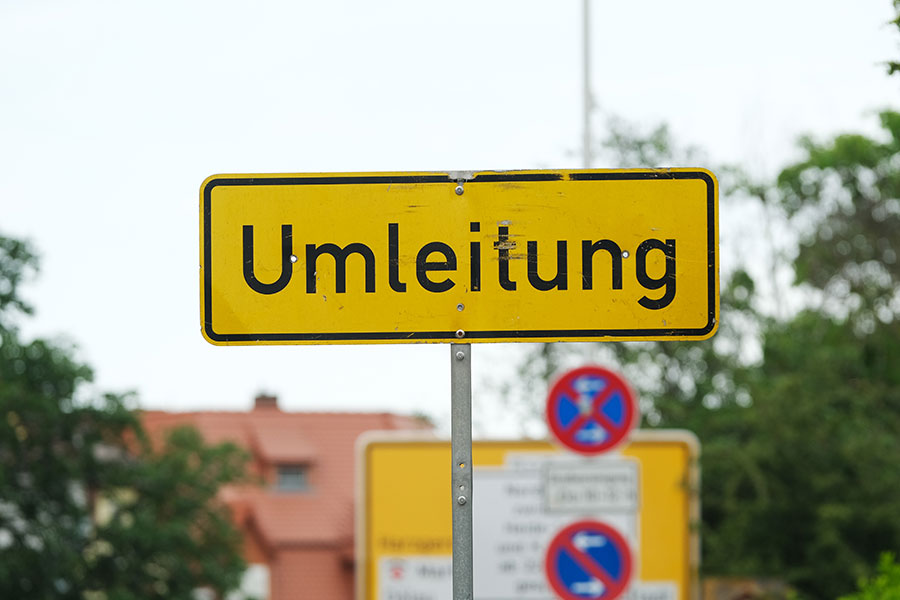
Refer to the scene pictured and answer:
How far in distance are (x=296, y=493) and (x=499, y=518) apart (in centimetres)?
4413

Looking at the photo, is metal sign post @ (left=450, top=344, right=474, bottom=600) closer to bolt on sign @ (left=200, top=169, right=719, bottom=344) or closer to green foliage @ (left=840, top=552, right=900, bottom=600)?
bolt on sign @ (left=200, top=169, right=719, bottom=344)

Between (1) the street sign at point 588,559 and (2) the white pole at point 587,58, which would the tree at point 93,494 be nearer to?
(2) the white pole at point 587,58

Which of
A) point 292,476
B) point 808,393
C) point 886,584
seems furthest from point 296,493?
point 886,584

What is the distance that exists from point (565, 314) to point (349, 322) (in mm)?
518

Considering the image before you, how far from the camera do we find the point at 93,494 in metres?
37.8

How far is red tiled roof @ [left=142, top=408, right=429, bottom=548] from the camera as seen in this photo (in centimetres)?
5734

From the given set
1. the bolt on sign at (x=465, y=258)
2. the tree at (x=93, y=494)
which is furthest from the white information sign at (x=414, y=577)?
the tree at (x=93, y=494)

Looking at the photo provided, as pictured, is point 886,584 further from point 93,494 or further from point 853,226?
point 93,494

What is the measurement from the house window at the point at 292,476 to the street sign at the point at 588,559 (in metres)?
50.1

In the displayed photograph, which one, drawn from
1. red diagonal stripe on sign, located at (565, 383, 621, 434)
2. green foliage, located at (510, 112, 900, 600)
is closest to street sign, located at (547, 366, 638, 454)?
red diagonal stripe on sign, located at (565, 383, 621, 434)

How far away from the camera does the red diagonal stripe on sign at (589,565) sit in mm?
9969

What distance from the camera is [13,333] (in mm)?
32969

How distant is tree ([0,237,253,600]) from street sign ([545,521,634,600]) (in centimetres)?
2380

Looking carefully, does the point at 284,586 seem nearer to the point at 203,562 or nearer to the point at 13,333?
the point at 203,562
